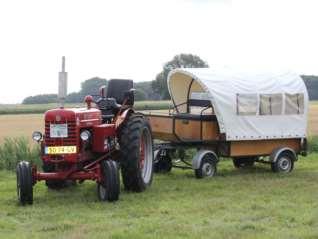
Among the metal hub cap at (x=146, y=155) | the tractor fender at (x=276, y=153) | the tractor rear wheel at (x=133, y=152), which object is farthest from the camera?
the tractor fender at (x=276, y=153)

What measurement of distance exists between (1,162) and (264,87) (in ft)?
20.1

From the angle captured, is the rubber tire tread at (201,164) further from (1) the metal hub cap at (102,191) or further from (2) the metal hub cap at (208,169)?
(1) the metal hub cap at (102,191)

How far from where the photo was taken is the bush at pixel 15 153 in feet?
51.3

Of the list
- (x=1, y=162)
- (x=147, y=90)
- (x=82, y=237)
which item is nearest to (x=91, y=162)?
(x=82, y=237)

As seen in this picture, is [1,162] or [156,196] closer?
[156,196]

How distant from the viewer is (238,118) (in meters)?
14.2

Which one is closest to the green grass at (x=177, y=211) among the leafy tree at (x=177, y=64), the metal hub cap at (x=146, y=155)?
the metal hub cap at (x=146, y=155)

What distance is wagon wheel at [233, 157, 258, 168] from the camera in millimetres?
15188

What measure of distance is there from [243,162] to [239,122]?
165 cm

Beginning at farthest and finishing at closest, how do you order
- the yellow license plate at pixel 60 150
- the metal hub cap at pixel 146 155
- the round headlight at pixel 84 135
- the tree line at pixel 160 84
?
the tree line at pixel 160 84 < the metal hub cap at pixel 146 155 < the round headlight at pixel 84 135 < the yellow license plate at pixel 60 150

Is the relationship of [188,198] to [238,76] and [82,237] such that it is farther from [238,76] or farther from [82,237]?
[238,76]

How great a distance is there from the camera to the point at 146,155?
12.1 metres

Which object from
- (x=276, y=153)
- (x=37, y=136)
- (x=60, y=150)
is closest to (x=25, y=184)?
(x=60, y=150)

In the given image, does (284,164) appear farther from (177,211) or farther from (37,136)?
(37,136)
